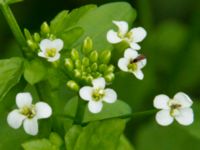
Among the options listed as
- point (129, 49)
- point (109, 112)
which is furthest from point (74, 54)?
point (109, 112)

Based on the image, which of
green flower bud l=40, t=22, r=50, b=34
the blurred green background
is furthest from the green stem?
the blurred green background

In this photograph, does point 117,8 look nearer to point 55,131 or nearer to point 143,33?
point 143,33

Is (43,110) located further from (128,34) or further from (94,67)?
(128,34)

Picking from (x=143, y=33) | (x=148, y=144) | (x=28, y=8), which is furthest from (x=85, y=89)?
(x=28, y=8)

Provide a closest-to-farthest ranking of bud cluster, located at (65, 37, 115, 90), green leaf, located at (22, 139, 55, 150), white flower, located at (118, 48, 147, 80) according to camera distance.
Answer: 1. green leaf, located at (22, 139, 55, 150)
2. bud cluster, located at (65, 37, 115, 90)
3. white flower, located at (118, 48, 147, 80)

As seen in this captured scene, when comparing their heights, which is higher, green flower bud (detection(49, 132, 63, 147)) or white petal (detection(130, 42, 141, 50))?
white petal (detection(130, 42, 141, 50))

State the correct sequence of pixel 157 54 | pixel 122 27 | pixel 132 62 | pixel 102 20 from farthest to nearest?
pixel 157 54 < pixel 102 20 < pixel 122 27 < pixel 132 62

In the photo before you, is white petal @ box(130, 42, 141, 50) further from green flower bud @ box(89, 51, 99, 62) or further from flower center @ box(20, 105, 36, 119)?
flower center @ box(20, 105, 36, 119)
